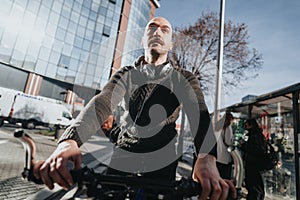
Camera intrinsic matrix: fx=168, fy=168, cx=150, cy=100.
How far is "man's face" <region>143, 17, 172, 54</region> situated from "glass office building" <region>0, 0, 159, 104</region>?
49.1ft

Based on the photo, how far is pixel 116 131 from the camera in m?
1.12

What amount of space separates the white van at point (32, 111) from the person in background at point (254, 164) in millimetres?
11403

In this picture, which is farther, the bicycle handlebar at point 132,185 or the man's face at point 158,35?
the man's face at point 158,35

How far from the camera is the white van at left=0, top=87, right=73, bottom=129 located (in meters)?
11.6

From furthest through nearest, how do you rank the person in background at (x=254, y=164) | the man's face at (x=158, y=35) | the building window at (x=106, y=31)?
the building window at (x=106, y=31) < the person in background at (x=254, y=164) < the man's face at (x=158, y=35)

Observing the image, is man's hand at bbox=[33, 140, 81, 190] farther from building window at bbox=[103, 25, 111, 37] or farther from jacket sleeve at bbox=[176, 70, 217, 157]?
building window at bbox=[103, 25, 111, 37]

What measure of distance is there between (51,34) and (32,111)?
530 inches

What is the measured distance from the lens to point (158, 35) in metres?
1.00

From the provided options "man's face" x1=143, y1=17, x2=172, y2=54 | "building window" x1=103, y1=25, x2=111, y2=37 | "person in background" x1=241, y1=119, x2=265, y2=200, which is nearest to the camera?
"man's face" x1=143, y1=17, x2=172, y2=54

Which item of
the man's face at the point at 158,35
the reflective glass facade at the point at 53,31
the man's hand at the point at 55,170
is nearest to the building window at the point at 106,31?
the reflective glass facade at the point at 53,31

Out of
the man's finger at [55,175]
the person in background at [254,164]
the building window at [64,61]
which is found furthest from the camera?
the building window at [64,61]

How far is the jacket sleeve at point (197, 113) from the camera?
0.73 m

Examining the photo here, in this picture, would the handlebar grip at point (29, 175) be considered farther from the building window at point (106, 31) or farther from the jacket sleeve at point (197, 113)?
the building window at point (106, 31)

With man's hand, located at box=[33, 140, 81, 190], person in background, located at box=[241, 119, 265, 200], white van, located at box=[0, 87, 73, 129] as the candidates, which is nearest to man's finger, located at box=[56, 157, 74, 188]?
man's hand, located at box=[33, 140, 81, 190]
